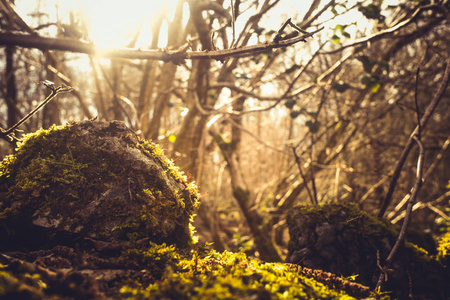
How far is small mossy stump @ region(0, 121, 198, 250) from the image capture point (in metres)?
1.34

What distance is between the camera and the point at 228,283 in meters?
0.99

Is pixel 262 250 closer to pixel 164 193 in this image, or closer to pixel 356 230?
pixel 356 230

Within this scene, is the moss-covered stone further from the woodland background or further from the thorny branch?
the woodland background

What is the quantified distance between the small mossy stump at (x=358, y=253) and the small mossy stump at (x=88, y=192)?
3.73ft

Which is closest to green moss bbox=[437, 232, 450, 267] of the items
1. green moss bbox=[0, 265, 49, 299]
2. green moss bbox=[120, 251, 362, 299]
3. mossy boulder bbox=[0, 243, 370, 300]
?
mossy boulder bbox=[0, 243, 370, 300]

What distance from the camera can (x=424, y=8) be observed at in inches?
110

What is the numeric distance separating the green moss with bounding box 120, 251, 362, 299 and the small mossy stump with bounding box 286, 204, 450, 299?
76 centimetres

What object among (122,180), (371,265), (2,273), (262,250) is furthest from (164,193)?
(262,250)

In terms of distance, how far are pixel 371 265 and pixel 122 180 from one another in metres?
2.19

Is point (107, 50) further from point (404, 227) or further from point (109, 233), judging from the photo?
point (404, 227)

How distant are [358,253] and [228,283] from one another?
159 cm

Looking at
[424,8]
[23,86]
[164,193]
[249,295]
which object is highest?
[23,86]

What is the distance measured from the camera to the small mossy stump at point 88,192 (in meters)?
1.34

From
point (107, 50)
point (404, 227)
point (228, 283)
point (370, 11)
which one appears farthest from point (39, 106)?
point (370, 11)
